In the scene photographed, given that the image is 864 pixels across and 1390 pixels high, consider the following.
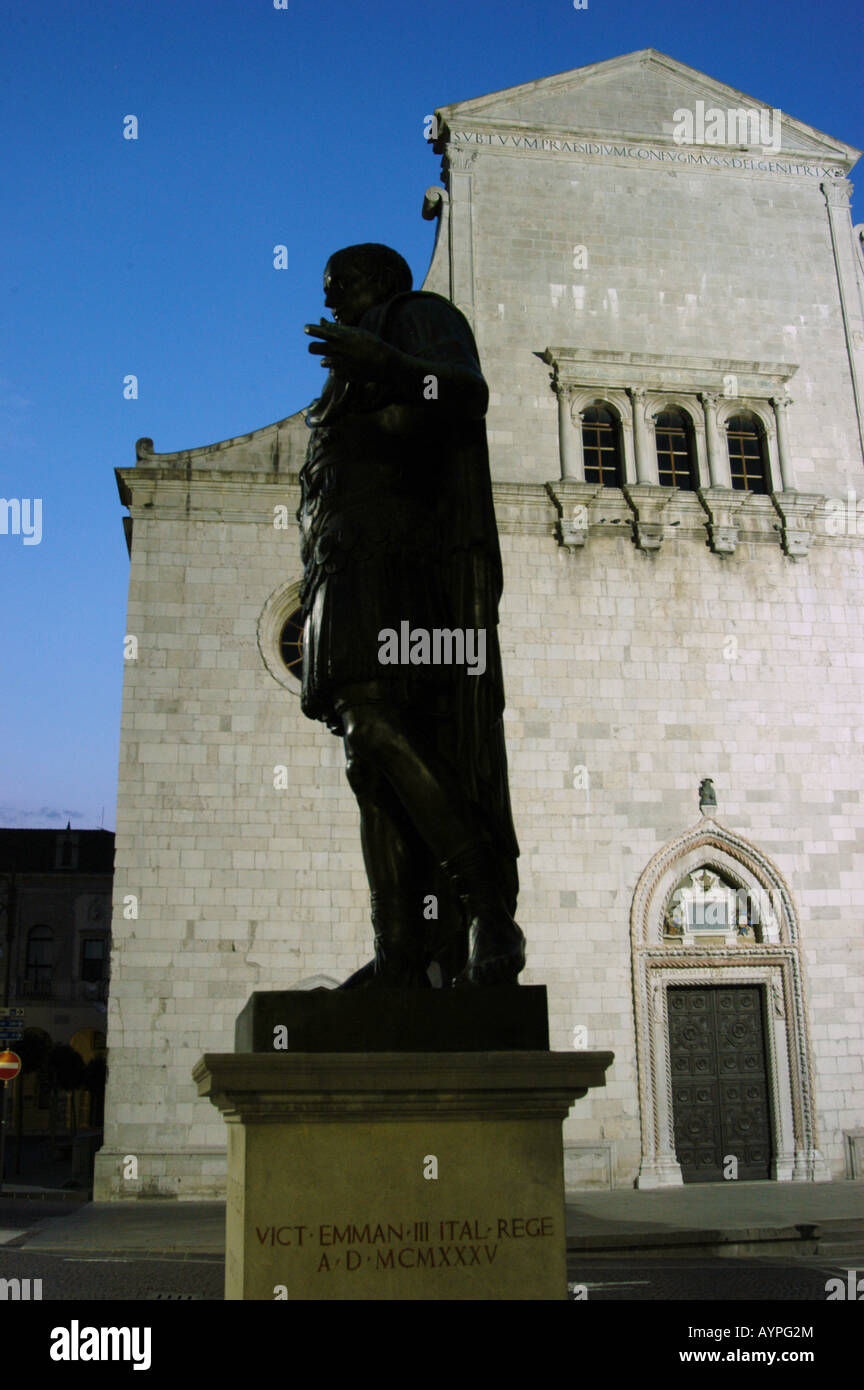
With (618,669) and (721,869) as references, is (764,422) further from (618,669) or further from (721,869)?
(721,869)

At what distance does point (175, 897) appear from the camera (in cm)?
1725

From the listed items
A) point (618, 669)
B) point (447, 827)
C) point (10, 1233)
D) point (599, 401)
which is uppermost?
point (599, 401)

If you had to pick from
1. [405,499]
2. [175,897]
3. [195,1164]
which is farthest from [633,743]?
[405,499]

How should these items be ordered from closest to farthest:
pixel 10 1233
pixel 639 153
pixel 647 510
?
pixel 10 1233 → pixel 647 510 → pixel 639 153

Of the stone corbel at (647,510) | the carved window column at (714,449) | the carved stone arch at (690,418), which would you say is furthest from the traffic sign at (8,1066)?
the carved window column at (714,449)

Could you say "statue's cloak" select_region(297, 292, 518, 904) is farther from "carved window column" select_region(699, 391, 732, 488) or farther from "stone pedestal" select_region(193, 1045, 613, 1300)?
"carved window column" select_region(699, 391, 732, 488)

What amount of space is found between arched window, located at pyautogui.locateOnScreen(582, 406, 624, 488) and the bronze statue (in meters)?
15.4

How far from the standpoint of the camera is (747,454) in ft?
68.0

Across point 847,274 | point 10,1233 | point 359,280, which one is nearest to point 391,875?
point 359,280

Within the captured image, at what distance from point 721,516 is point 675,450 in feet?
5.01

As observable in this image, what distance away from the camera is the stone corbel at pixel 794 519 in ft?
65.6

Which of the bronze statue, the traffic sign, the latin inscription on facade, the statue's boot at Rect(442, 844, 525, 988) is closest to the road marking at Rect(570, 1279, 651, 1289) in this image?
the bronze statue

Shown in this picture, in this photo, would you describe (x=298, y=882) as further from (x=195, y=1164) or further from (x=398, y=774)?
(x=398, y=774)
